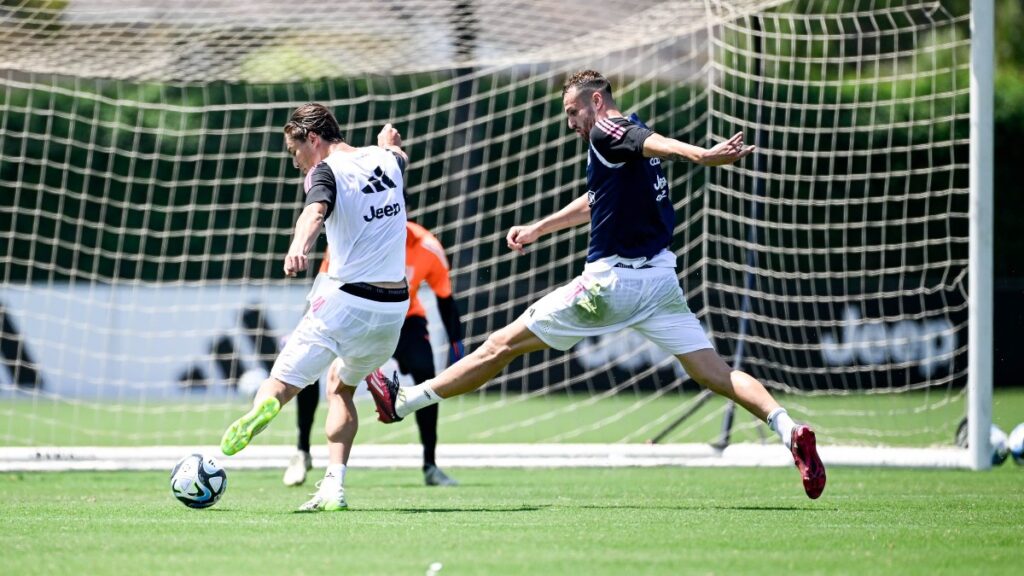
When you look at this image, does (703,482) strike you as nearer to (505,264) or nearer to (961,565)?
(961,565)

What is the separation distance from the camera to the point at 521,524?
6.30 meters

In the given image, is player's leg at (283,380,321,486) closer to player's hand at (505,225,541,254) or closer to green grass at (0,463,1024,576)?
green grass at (0,463,1024,576)

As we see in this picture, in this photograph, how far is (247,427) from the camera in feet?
21.4

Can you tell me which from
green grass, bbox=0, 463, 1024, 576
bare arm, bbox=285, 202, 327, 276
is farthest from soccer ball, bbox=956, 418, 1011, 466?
bare arm, bbox=285, 202, 327, 276

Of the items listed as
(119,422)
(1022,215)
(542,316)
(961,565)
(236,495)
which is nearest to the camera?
(961,565)

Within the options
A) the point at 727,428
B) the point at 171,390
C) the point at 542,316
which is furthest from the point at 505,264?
the point at 542,316

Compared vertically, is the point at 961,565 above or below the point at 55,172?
above

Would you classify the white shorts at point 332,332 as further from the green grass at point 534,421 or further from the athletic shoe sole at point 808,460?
the green grass at point 534,421

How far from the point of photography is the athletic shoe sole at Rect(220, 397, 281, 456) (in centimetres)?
647

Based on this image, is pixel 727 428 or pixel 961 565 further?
pixel 727 428

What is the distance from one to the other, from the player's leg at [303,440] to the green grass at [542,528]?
135 mm

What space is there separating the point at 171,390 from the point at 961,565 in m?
13.2

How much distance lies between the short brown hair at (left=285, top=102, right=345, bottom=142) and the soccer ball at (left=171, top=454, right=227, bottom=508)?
1716mm

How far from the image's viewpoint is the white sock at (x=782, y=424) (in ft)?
22.2
